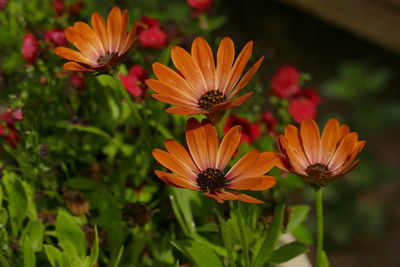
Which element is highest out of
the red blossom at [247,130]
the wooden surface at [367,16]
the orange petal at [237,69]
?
the wooden surface at [367,16]

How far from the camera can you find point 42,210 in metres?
0.93

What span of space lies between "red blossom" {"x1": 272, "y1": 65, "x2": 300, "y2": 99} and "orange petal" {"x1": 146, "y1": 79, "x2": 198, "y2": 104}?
0.40m

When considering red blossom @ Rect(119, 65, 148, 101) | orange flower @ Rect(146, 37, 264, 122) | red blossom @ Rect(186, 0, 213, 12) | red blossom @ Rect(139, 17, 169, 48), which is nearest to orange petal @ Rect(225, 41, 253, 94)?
orange flower @ Rect(146, 37, 264, 122)

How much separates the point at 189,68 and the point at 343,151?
217 millimetres

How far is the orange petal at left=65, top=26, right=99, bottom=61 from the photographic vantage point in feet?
2.43

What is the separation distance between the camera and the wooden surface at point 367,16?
205cm

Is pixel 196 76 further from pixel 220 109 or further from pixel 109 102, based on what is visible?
pixel 109 102

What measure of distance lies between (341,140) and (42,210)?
0.52m

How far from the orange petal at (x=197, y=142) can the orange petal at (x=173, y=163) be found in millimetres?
17

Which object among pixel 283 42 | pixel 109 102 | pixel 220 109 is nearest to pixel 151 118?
pixel 109 102

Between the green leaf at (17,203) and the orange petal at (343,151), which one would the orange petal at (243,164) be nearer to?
the orange petal at (343,151)

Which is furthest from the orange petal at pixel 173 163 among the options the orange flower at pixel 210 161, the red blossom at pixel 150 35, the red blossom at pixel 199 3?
the red blossom at pixel 199 3

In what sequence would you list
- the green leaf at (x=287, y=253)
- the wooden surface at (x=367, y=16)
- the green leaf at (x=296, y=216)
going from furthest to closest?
the wooden surface at (x=367, y=16)
the green leaf at (x=296, y=216)
the green leaf at (x=287, y=253)

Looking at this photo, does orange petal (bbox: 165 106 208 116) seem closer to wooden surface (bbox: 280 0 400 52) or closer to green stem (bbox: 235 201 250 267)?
green stem (bbox: 235 201 250 267)
